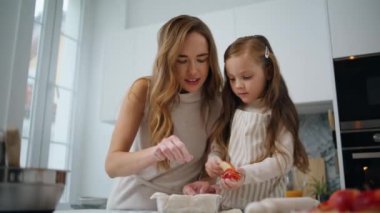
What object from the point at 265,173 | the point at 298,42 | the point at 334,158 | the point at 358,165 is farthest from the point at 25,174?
the point at 334,158

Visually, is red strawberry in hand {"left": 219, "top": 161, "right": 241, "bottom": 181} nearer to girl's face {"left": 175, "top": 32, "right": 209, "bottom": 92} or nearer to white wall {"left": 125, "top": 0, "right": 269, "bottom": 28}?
girl's face {"left": 175, "top": 32, "right": 209, "bottom": 92}

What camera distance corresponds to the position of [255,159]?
3.35ft

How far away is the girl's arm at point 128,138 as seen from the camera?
1.01 meters

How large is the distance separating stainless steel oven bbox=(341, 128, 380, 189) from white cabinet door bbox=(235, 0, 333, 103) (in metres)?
0.32

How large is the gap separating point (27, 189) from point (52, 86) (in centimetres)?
229

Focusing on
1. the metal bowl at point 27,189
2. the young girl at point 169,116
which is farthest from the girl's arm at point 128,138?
the metal bowl at point 27,189

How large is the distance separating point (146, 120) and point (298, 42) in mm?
1278

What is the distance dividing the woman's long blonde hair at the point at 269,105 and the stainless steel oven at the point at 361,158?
0.72 meters

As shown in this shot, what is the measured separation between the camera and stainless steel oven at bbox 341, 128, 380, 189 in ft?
5.42

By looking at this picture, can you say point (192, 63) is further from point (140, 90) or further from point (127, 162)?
point (127, 162)

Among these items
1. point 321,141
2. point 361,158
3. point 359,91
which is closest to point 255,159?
point 361,158

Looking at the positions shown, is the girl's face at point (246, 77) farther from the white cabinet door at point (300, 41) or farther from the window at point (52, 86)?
the window at point (52, 86)

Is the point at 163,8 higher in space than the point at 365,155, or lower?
higher

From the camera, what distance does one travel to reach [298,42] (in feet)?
6.79
